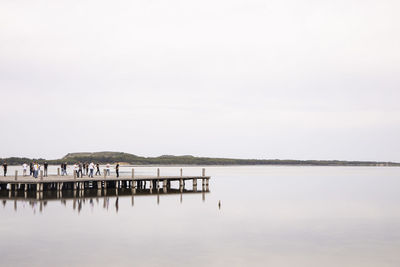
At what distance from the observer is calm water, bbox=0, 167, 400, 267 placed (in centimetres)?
2466

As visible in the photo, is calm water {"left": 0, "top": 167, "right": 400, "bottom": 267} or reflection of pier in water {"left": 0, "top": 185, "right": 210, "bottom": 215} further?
reflection of pier in water {"left": 0, "top": 185, "right": 210, "bottom": 215}

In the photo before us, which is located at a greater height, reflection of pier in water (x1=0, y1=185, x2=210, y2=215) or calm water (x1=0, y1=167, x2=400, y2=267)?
reflection of pier in water (x1=0, y1=185, x2=210, y2=215)

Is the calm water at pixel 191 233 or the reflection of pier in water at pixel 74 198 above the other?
the reflection of pier in water at pixel 74 198

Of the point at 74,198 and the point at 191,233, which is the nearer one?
the point at 191,233

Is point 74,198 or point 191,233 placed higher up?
point 74,198

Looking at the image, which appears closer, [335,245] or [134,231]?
[335,245]

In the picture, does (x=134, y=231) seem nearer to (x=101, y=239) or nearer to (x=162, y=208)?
(x=101, y=239)

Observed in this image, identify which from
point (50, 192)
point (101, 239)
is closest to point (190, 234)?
point (101, 239)

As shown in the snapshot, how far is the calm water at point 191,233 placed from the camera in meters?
24.7

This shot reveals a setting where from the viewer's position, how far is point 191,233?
105 feet

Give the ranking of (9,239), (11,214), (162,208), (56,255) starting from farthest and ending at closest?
(162,208) → (11,214) → (9,239) → (56,255)

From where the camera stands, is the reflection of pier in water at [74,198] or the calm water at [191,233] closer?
the calm water at [191,233]

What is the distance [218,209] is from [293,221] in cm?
836

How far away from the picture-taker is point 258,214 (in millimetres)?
42750
